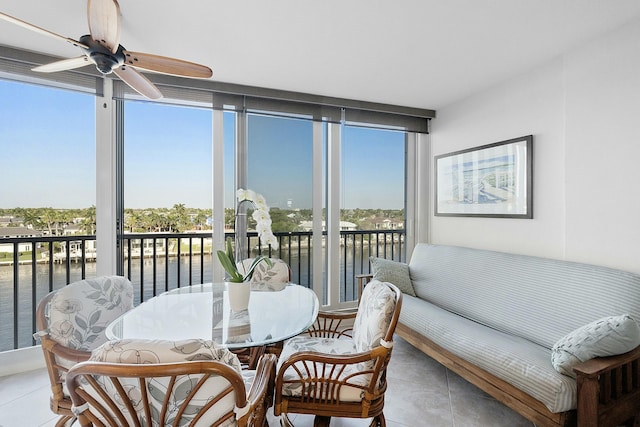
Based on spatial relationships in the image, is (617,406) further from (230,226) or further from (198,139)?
(198,139)

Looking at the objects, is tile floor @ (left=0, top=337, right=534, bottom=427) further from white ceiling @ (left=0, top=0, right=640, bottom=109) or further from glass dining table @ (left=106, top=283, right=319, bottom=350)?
white ceiling @ (left=0, top=0, right=640, bottom=109)

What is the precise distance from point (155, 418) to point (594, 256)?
2.77 m

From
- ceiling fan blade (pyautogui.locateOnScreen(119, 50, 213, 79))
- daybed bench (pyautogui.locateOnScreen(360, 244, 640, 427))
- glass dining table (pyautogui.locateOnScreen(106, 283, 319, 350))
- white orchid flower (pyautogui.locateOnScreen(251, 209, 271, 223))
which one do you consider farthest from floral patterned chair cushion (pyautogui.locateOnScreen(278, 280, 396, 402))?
ceiling fan blade (pyautogui.locateOnScreen(119, 50, 213, 79))

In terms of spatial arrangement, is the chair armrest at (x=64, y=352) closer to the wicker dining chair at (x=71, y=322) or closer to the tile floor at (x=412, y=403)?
the wicker dining chair at (x=71, y=322)

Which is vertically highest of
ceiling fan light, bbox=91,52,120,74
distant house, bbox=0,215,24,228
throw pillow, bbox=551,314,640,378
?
ceiling fan light, bbox=91,52,120,74

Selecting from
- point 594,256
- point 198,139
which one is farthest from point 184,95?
point 594,256

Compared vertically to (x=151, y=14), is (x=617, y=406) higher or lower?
lower

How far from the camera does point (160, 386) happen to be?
94 centimetres

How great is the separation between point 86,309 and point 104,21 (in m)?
1.45

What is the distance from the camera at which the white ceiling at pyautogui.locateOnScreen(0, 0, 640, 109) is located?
1.87 m

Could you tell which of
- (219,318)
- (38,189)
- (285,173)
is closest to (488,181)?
(285,173)

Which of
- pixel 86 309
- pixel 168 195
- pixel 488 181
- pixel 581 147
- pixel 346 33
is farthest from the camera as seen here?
pixel 168 195

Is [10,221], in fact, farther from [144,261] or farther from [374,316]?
[374,316]

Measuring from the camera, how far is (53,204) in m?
2.82
